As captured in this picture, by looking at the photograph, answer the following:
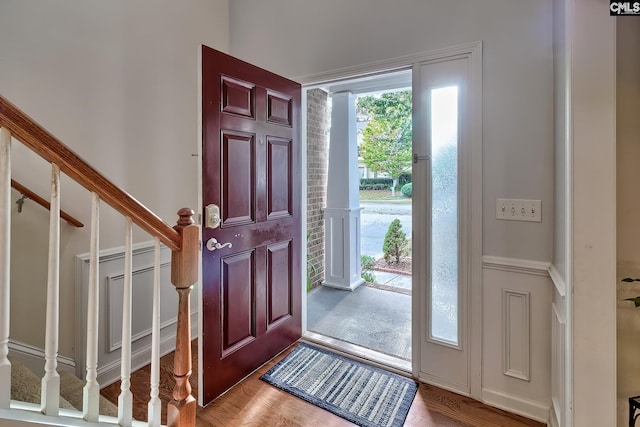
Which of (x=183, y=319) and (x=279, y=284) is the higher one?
(x=183, y=319)

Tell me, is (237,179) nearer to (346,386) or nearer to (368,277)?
(346,386)

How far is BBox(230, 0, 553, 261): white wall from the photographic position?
1707 mm

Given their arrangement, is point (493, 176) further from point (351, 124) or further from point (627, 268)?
point (351, 124)

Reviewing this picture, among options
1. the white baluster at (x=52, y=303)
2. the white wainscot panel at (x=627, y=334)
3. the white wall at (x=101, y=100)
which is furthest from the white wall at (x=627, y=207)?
the white wall at (x=101, y=100)

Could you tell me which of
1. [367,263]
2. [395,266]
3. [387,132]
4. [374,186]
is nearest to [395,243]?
[395,266]

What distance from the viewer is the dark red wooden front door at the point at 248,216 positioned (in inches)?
72.8

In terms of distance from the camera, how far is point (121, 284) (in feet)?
6.95

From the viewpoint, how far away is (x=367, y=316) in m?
3.17

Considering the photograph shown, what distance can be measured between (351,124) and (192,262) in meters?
3.15

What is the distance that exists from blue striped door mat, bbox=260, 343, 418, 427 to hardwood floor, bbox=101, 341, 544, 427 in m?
0.05

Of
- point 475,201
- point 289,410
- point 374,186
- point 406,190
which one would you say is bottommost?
point 289,410

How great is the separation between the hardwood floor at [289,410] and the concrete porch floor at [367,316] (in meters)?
0.48

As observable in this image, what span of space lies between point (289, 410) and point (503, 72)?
223cm

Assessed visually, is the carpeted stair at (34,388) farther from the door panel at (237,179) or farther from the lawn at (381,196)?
the lawn at (381,196)
